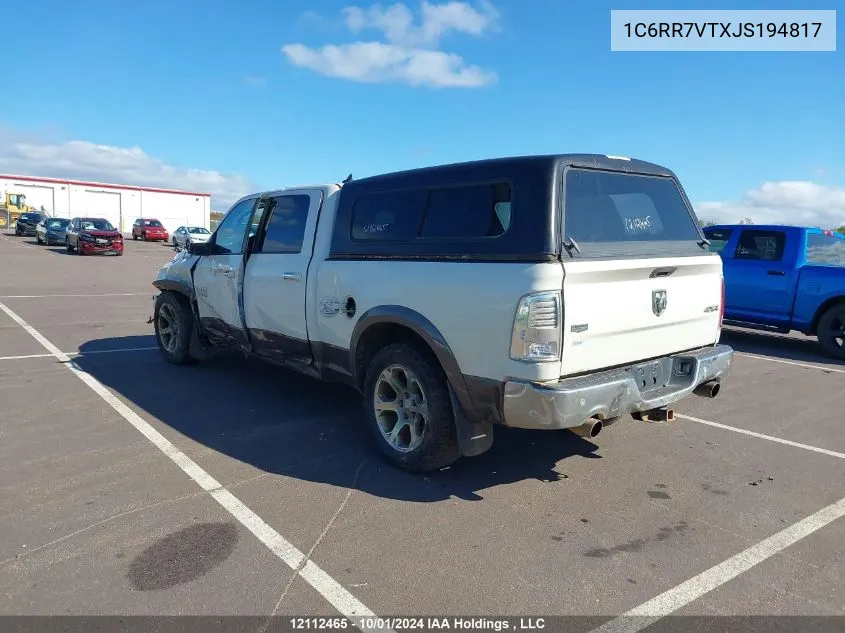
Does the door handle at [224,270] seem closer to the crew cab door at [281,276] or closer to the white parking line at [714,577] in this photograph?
the crew cab door at [281,276]

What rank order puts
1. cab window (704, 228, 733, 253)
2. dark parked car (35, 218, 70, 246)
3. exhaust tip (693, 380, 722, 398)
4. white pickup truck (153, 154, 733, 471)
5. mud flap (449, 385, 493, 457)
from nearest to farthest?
white pickup truck (153, 154, 733, 471), mud flap (449, 385, 493, 457), exhaust tip (693, 380, 722, 398), cab window (704, 228, 733, 253), dark parked car (35, 218, 70, 246)

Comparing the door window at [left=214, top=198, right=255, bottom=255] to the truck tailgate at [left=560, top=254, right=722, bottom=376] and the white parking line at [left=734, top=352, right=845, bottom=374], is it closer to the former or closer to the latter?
the truck tailgate at [left=560, top=254, right=722, bottom=376]

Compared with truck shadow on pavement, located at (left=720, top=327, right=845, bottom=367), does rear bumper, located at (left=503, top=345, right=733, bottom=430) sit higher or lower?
higher

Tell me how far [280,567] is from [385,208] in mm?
2504

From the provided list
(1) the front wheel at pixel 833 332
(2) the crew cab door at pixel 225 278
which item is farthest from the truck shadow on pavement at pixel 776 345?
(2) the crew cab door at pixel 225 278

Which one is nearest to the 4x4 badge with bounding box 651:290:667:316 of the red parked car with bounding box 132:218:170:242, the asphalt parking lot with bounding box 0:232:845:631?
the asphalt parking lot with bounding box 0:232:845:631

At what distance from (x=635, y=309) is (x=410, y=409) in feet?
5.19

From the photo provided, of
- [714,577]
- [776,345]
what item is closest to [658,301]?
[714,577]

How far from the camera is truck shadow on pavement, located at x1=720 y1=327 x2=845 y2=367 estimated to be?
8945 millimetres

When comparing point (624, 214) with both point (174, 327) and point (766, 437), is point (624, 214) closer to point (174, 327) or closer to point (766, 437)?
point (766, 437)

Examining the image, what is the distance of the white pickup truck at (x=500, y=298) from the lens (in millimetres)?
3432

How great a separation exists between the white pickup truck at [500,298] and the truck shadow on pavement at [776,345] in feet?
18.0

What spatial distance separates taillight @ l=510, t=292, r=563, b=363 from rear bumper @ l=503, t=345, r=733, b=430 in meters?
0.17

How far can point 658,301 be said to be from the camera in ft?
12.9
